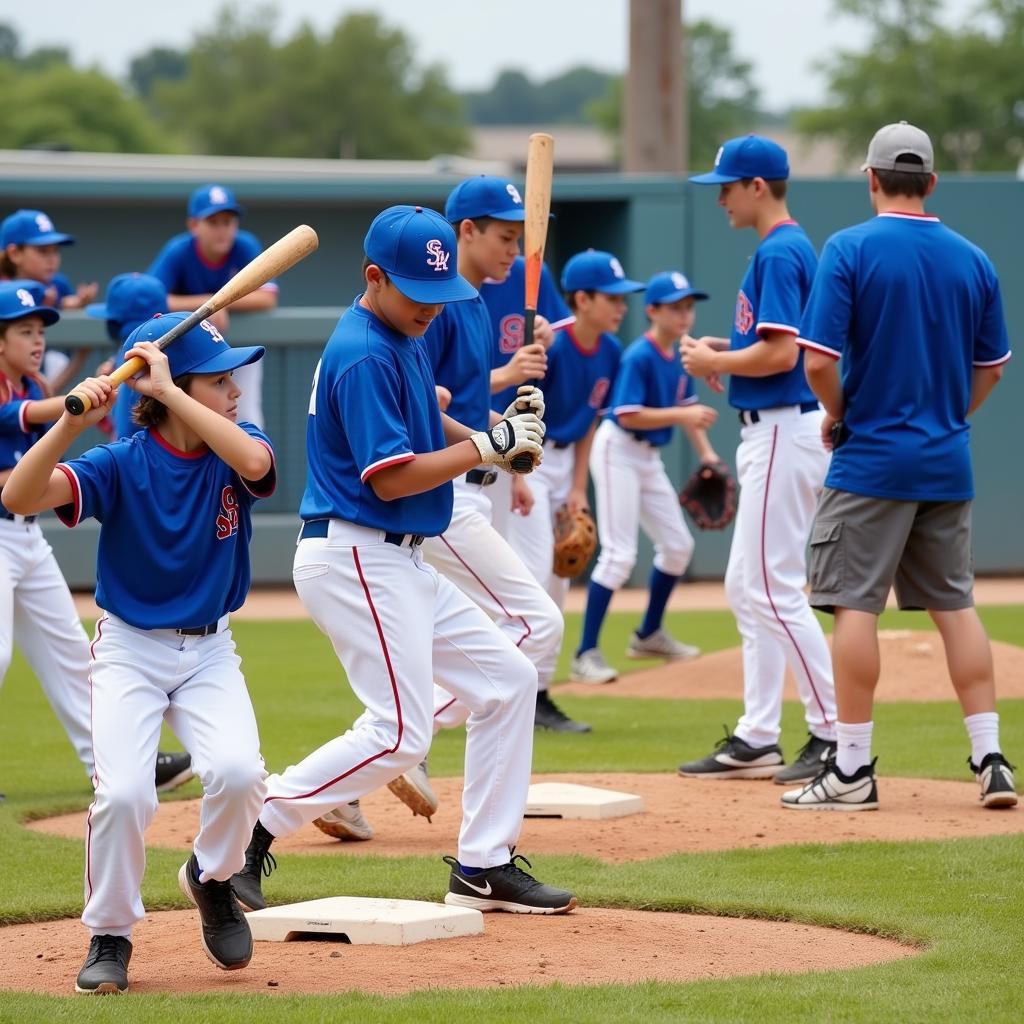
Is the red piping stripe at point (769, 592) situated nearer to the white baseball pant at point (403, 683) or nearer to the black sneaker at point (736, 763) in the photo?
the black sneaker at point (736, 763)

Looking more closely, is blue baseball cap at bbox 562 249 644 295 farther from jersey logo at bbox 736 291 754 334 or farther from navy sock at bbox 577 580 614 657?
jersey logo at bbox 736 291 754 334

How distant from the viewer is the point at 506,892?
495cm

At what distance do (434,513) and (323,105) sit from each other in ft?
295

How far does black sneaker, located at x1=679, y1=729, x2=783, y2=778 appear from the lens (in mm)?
7070

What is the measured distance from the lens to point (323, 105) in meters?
92.0

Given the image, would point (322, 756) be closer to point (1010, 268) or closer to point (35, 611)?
point (35, 611)

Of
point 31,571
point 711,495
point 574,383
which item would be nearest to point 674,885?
point 31,571

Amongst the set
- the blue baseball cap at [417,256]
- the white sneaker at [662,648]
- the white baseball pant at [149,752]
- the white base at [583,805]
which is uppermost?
the blue baseball cap at [417,256]

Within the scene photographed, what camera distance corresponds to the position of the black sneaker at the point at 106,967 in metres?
4.16

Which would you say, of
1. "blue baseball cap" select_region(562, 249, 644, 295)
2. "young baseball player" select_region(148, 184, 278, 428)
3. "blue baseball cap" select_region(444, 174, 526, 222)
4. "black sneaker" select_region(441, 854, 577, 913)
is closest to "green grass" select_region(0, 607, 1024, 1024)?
"black sneaker" select_region(441, 854, 577, 913)

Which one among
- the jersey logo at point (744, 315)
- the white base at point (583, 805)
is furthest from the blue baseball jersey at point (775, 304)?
the white base at point (583, 805)

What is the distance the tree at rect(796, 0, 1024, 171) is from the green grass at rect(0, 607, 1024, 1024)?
49835 millimetres

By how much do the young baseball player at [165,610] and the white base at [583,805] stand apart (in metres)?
2.03

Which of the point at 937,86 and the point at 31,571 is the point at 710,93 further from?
the point at 31,571
